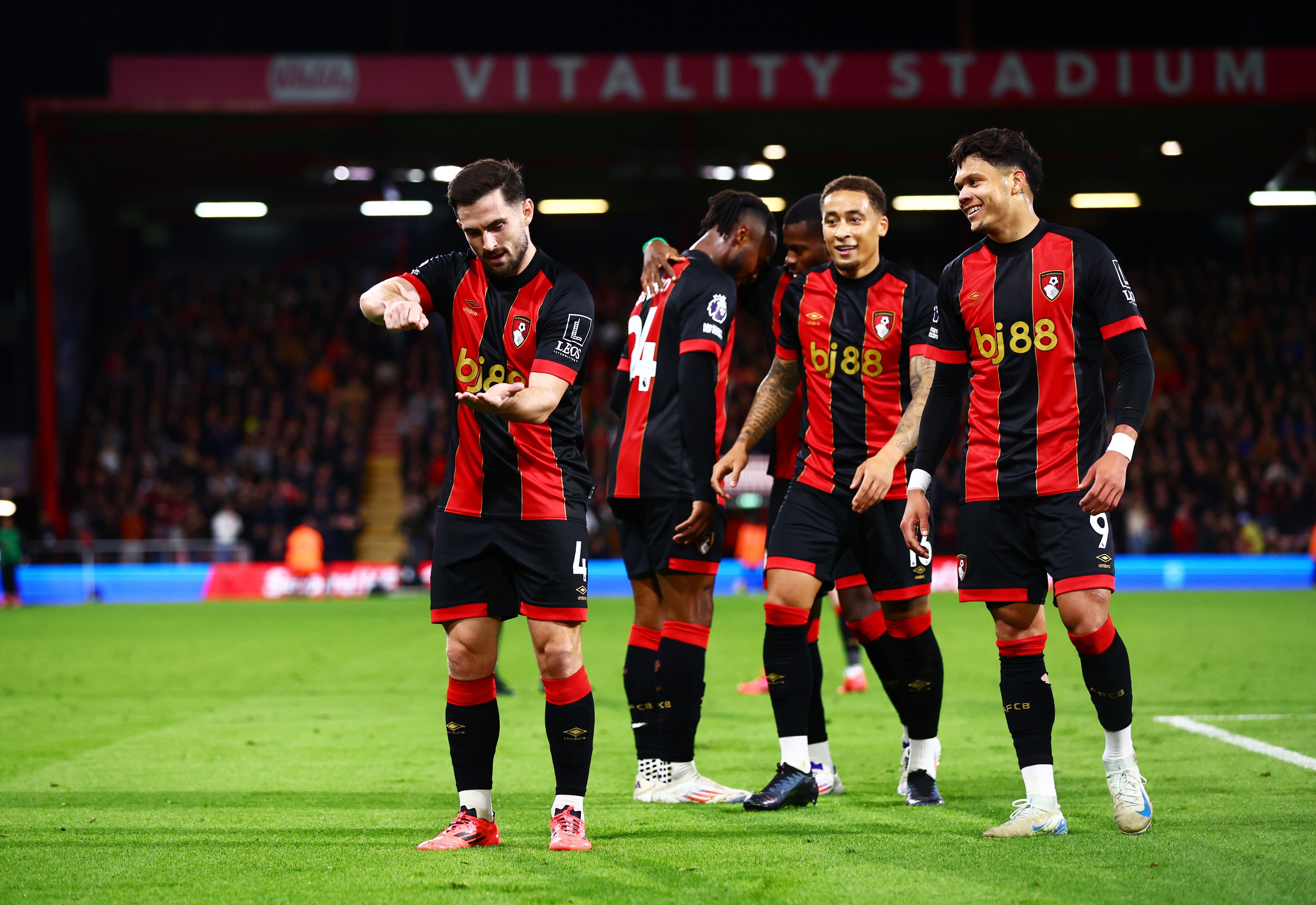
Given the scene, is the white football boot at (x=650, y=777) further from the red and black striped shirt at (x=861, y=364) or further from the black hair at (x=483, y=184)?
the black hair at (x=483, y=184)

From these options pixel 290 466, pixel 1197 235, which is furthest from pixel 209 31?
pixel 1197 235

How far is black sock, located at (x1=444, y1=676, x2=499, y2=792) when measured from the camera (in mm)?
3973

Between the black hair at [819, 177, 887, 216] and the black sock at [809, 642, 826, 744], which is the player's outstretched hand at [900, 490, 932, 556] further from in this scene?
the black hair at [819, 177, 887, 216]

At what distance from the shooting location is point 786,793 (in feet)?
14.7

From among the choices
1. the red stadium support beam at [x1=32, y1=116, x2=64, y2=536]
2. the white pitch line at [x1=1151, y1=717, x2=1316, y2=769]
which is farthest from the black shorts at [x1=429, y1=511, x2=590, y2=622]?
the red stadium support beam at [x1=32, y1=116, x2=64, y2=536]

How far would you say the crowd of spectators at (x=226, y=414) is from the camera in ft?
74.6

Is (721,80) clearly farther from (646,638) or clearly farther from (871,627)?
(871,627)

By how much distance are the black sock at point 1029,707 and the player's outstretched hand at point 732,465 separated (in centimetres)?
135

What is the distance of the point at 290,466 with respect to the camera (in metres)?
24.3

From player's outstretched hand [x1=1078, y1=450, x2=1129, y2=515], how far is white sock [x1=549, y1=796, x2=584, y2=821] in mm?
1847

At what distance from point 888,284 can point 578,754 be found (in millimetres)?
2204

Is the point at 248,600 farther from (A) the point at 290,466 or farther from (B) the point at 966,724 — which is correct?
(B) the point at 966,724

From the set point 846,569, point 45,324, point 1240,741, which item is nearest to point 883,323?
point 846,569

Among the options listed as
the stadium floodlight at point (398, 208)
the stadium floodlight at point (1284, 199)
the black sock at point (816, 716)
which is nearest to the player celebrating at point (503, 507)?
the black sock at point (816, 716)
